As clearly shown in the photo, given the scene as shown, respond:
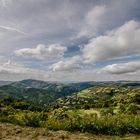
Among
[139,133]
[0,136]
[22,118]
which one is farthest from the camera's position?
[22,118]

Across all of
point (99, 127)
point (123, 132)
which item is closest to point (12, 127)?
point (99, 127)

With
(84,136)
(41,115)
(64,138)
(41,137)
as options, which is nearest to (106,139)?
(84,136)

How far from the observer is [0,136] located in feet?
41.0

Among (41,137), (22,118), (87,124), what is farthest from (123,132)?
(22,118)

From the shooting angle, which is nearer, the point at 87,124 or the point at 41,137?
the point at 41,137

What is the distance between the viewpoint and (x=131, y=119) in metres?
14.8

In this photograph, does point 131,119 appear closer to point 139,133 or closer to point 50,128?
point 139,133

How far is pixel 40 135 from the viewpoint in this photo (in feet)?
42.4

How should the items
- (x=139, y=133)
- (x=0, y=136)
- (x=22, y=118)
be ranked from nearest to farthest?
1. (x=0, y=136)
2. (x=139, y=133)
3. (x=22, y=118)

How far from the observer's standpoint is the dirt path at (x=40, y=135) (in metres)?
12.6

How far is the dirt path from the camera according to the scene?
12.6 meters

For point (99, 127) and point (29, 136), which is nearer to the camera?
point (29, 136)

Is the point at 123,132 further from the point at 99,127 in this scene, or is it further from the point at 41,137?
the point at 41,137

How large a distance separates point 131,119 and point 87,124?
101 inches
